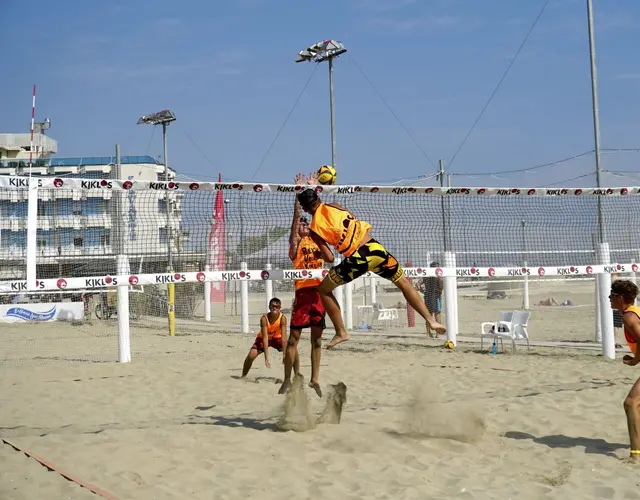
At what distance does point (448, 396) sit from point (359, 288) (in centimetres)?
2493

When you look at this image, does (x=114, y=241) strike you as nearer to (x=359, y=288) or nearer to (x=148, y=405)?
(x=148, y=405)

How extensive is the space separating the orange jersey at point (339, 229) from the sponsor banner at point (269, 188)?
1.48m

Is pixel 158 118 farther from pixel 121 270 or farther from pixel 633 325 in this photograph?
pixel 633 325

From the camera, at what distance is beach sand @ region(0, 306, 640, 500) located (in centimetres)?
466

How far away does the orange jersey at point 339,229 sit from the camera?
614 centimetres

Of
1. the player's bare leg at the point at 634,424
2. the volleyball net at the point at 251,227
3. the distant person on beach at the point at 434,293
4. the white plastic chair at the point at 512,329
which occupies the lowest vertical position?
the player's bare leg at the point at 634,424

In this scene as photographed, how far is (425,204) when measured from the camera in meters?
10.7

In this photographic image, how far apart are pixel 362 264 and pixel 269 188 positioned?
6.87 ft

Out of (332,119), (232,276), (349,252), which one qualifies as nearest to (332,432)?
(349,252)

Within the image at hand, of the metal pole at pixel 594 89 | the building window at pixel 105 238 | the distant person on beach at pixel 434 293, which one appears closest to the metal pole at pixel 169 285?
the building window at pixel 105 238

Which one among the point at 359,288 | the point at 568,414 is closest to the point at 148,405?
the point at 568,414

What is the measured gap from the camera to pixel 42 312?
2058cm

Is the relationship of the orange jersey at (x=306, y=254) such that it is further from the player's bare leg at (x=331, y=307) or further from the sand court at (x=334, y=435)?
the sand court at (x=334, y=435)

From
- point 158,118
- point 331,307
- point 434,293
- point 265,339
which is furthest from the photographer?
point 158,118
